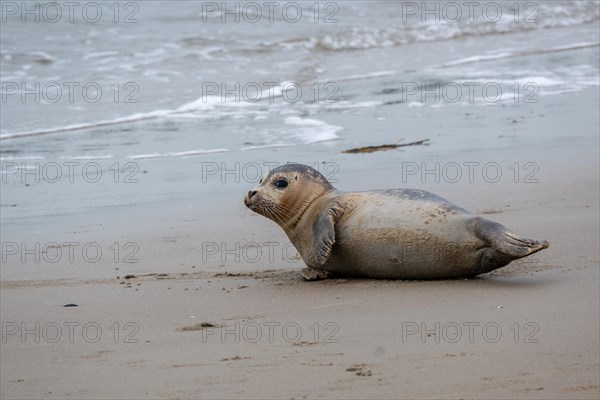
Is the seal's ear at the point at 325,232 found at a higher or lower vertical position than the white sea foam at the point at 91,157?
higher

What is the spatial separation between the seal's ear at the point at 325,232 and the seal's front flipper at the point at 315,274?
0.12ft

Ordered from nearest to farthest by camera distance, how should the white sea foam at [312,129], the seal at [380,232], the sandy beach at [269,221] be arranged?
1. the sandy beach at [269,221]
2. the seal at [380,232]
3. the white sea foam at [312,129]

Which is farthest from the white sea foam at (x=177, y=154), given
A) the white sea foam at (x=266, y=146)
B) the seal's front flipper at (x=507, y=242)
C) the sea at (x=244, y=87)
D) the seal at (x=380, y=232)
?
the seal's front flipper at (x=507, y=242)

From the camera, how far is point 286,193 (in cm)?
550

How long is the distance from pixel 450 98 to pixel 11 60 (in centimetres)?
727

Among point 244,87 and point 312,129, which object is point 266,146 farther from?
point 244,87

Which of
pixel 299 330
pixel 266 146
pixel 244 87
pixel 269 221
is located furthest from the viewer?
pixel 244 87

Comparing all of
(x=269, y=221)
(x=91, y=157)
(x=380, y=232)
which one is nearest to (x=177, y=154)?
(x=91, y=157)

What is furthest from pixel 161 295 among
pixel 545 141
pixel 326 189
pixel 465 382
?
pixel 545 141

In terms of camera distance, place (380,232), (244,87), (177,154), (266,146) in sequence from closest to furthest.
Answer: (380,232) → (177,154) → (266,146) → (244,87)

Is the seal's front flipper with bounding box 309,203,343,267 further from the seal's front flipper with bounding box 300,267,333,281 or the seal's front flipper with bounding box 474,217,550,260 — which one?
the seal's front flipper with bounding box 474,217,550,260

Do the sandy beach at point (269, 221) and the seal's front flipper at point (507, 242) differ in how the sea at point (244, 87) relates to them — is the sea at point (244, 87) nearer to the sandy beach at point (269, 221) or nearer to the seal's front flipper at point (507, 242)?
the sandy beach at point (269, 221)

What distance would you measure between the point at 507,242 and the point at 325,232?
0.97 meters

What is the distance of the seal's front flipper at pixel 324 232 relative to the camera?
17.0 feet
